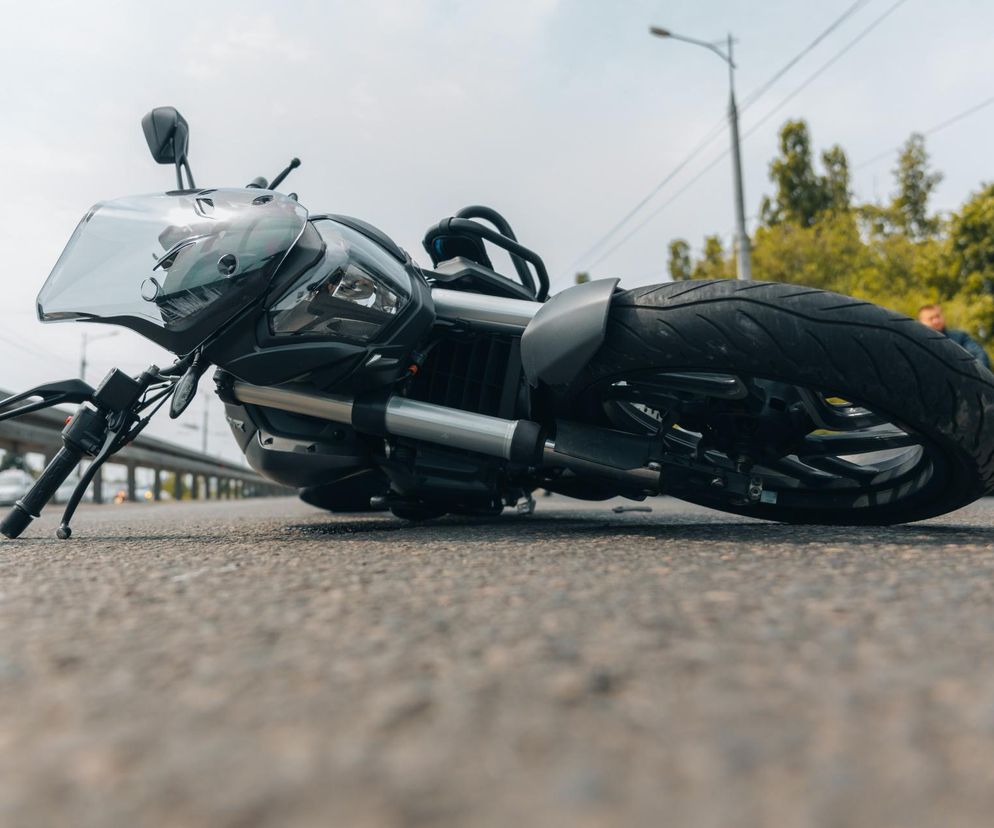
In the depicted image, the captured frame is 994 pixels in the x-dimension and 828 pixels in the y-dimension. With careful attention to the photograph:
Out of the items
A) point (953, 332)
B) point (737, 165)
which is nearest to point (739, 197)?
point (737, 165)

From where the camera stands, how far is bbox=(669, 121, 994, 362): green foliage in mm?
24156

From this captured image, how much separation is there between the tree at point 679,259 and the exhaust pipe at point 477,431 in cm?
4366

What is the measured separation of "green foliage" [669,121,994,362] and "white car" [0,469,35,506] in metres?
16.0

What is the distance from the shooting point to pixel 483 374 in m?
2.62

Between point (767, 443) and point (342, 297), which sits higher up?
point (342, 297)

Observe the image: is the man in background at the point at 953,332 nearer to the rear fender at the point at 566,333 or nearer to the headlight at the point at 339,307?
the rear fender at the point at 566,333

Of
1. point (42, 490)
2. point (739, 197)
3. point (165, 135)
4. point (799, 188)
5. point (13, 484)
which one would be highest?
point (799, 188)

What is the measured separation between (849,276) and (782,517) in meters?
30.6

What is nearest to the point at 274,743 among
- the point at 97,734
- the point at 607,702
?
the point at 97,734

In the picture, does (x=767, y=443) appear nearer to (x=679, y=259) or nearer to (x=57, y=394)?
(x=57, y=394)

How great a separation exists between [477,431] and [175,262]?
39.6 inches

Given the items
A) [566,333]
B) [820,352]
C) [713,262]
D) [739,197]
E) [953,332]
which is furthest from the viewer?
[713,262]

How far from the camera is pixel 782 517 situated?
2.57 meters

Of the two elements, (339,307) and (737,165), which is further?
(737,165)
